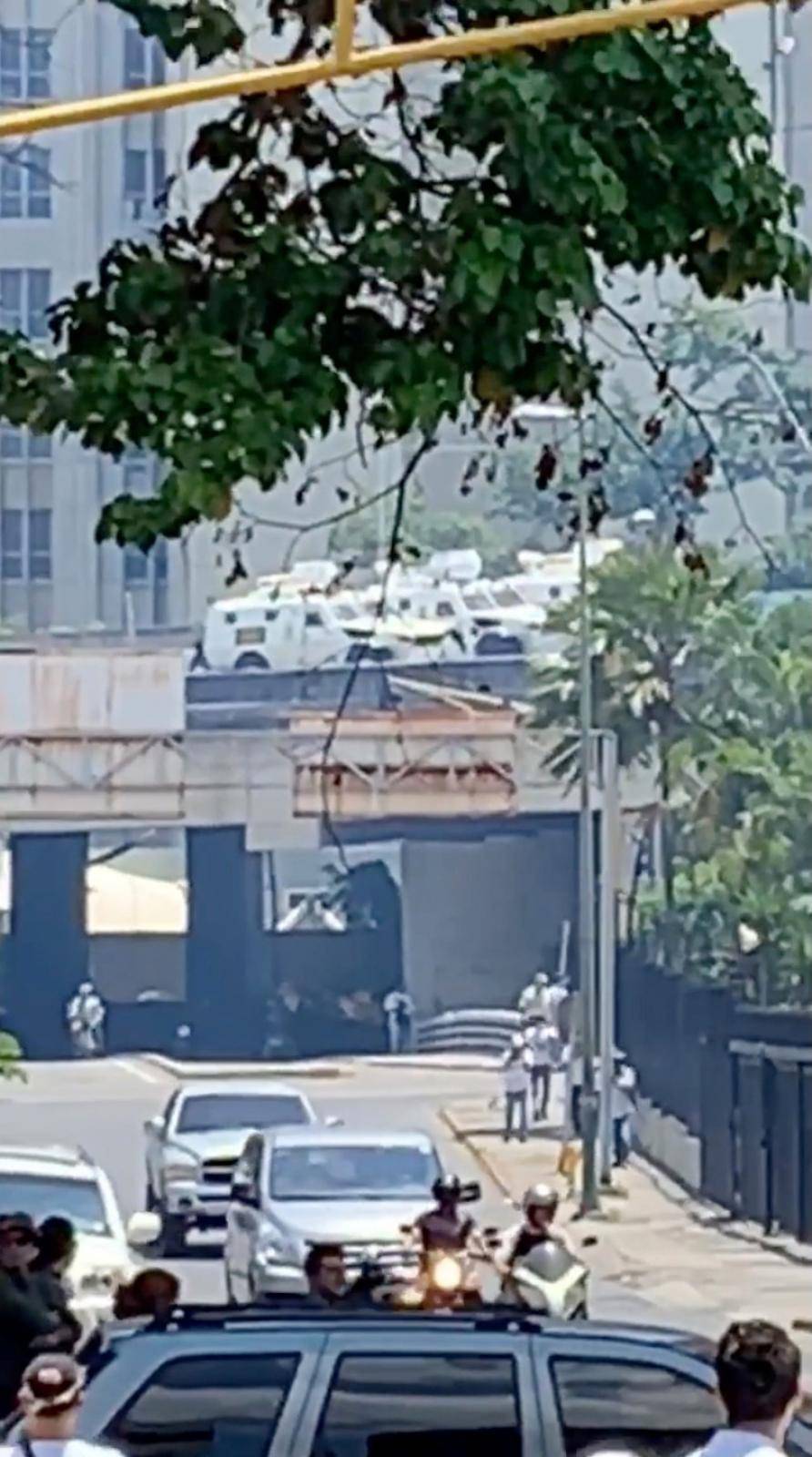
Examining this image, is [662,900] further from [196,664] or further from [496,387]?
[496,387]

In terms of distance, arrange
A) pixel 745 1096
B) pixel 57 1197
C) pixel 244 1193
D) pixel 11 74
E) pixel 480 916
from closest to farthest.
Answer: pixel 57 1197 < pixel 244 1193 < pixel 745 1096 < pixel 11 74 < pixel 480 916

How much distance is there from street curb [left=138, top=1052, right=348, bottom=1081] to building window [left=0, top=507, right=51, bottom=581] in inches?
434

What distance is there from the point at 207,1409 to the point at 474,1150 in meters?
43.4

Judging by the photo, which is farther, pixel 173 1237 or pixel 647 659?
pixel 647 659

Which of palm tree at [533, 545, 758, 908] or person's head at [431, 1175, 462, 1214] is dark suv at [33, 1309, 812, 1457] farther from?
palm tree at [533, 545, 758, 908]

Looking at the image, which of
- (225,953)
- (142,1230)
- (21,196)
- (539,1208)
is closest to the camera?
(539,1208)

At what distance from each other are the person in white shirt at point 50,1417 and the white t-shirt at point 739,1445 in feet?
4.95

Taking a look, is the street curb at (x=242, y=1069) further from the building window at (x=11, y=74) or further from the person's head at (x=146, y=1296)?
the person's head at (x=146, y=1296)

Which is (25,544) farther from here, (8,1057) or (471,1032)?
(8,1057)

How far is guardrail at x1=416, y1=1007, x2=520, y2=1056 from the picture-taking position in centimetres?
7750

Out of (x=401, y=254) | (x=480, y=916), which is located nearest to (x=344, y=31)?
(x=401, y=254)

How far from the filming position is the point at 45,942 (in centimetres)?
7788

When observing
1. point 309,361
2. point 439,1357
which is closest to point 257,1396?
point 439,1357

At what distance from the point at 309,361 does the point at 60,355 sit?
101 centimetres
